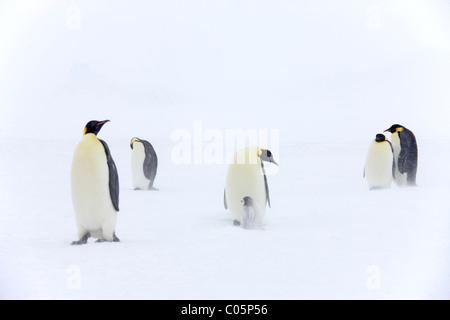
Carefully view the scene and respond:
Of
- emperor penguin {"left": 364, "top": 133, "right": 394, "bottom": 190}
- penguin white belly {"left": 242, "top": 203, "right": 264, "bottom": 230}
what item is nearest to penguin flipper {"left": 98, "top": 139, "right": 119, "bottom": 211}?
penguin white belly {"left": 242, "top": 203, "right": 264, "bottom": 230}

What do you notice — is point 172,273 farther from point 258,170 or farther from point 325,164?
point 325,164

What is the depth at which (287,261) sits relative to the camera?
6.53ft

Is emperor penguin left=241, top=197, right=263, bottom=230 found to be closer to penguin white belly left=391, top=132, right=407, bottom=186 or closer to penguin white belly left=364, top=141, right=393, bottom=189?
penguin white belly left=364, top=141, right=393, bottom=189

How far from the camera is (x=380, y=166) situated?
Result: 416cm

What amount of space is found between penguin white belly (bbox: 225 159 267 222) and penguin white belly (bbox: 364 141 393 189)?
1685 mm

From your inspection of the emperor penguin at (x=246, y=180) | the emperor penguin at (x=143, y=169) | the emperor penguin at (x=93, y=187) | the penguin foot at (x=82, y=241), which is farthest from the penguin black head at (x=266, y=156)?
the emperor penguin at (x=143, y=169)

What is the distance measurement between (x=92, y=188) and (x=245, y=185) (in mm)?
979

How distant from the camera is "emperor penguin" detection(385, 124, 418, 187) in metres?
4.44

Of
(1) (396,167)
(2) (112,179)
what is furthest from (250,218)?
(1) (396,167)

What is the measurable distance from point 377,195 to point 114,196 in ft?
6.88

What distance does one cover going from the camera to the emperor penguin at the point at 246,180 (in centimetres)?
286

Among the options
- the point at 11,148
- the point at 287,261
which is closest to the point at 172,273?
the point at 287,261

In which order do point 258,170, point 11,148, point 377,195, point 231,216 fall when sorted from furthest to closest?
point 11,148 → point 377,195 → point 231,216 → point 258,170

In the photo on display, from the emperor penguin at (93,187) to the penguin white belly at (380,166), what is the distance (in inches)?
104
